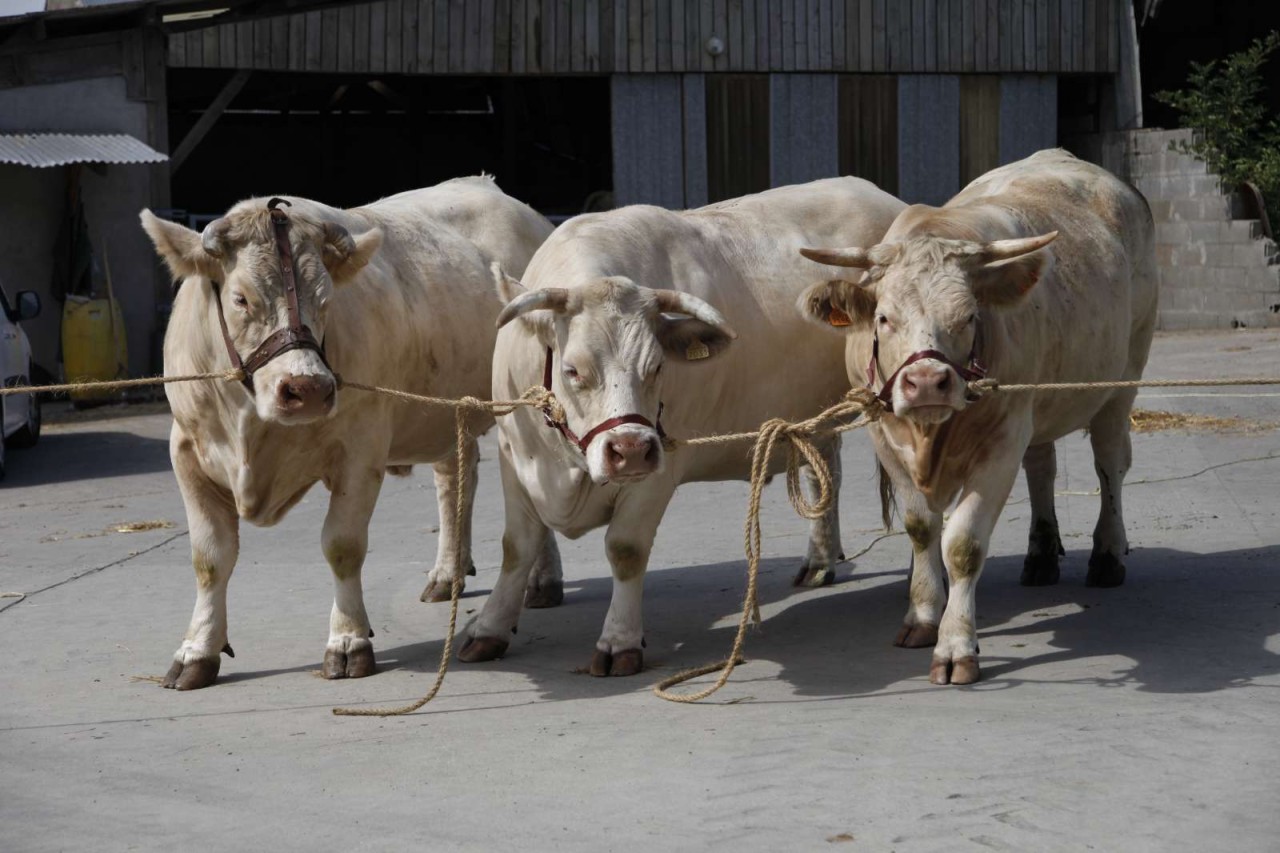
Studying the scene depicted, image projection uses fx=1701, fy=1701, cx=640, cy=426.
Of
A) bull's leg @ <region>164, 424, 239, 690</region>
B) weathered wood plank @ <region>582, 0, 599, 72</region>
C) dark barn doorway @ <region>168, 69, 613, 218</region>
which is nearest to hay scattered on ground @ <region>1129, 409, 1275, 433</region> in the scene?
bull's leg @ <region>164, 424, 239, 690</region>

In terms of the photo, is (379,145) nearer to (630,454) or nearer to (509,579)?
(509,579)

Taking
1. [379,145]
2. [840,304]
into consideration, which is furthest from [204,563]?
[379,145]

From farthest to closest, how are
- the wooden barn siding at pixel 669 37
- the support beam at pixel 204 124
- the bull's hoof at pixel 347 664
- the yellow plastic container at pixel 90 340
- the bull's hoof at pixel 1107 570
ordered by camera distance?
the wooden barn siding at pixel 669 37, the support beam at pixel 204 124, the yellow plastic container at pixel 90 340, the bull's hoof at pixel 1107 570, the bull's hoof at pixel 347 664

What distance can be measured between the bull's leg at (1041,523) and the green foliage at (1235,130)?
43.6 feet

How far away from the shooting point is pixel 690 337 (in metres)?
6.50

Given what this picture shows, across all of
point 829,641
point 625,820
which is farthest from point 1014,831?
point 829,641

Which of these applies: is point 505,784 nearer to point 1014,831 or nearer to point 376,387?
point 1014,831

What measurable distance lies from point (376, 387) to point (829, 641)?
2182mm

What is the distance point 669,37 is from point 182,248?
14595 millimetres

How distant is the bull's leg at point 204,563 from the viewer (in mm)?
6734

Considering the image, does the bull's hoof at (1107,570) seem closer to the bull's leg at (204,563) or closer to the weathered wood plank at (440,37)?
→ the bull's leg at (204,563)

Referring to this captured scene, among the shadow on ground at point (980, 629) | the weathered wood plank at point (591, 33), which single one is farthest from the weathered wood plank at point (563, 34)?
the shadow on ground at point (980, 629)

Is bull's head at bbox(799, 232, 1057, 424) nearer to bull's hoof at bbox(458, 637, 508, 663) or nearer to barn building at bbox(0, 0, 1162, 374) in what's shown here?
bull's hoof at bbox(458, 637, 508, 663)

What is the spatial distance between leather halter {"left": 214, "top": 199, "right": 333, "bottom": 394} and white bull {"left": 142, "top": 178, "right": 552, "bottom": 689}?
0.05ft
